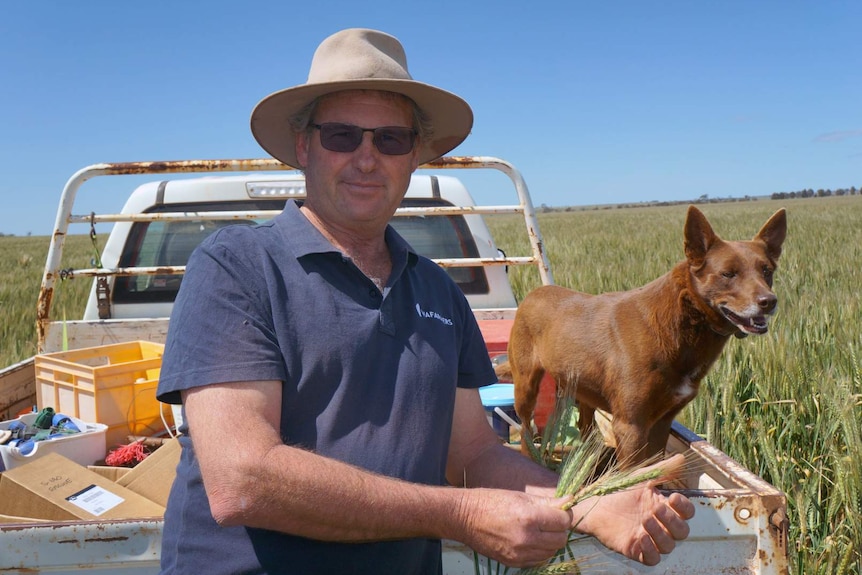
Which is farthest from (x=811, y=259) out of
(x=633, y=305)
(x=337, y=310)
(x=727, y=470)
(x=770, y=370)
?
(x=337, y=310)

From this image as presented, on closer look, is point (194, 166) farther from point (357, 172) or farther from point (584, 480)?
point (584, 480)

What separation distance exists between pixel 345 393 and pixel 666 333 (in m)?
1.71

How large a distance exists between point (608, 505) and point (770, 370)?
2.92m

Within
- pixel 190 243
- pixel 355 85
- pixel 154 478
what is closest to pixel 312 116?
pixel 355 85

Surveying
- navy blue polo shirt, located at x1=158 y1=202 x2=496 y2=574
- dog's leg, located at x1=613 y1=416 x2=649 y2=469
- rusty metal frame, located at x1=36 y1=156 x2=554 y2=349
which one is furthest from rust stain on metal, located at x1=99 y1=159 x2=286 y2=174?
dog's leg, located at x1=613 y1=416 x2=649 y2=469

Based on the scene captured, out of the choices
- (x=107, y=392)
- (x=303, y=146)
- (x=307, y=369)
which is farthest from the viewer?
(x=107, y=392)

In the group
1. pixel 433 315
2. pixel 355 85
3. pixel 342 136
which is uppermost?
pixel 355 85

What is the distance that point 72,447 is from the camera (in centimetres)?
282

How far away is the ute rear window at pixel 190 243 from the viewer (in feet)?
14.5

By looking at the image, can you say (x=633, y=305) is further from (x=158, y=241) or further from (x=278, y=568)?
(x=158, y=241)

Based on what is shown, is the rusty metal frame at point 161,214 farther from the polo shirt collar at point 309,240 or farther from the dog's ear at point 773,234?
the polo shirt collar at point 309,240

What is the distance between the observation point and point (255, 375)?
1.54 m

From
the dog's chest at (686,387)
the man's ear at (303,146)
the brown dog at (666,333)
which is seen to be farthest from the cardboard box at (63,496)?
the dog's chest at (686,387)

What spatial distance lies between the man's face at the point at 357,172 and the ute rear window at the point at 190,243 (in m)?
2.38
